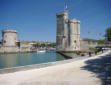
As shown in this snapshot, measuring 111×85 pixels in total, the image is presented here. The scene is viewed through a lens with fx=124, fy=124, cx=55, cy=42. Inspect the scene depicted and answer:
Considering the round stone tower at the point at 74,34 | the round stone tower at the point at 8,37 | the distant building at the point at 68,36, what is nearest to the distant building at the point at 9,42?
the round stone tower at the point at 8,37

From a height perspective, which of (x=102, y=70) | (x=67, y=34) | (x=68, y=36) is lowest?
(x=102, y=70)

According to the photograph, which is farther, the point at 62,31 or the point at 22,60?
the point at 62,31

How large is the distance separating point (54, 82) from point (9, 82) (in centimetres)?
246

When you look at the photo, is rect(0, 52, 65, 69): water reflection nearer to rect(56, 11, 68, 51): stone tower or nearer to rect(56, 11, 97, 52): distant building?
rect(56, 11, 97, 52): distant building

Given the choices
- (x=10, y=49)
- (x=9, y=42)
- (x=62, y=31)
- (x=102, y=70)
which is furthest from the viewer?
(x=62, y=31)

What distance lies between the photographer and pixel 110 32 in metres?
59.9

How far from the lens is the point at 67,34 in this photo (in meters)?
64.0

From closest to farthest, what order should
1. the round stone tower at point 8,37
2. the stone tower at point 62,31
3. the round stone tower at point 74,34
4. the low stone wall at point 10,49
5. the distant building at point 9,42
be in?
the low stone wall at point 10,49, the distant building at point 9,42, the round stone tower at point 74,34, the round stone tower at point 8,37, the stone tower at point 62,31

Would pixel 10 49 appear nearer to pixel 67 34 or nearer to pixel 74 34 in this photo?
pixel 67 34

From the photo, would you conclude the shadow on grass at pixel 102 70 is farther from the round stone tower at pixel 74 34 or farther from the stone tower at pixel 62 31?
the stone tower at pixel 62 31

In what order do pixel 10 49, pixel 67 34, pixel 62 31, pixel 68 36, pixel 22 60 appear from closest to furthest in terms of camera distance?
1. pixel 22 60
2. pixel 10 49
3. pixel 68 36
4. pixel 67 34
5. pixel 62 31

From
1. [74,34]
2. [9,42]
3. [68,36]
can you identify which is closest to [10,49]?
[9,42]

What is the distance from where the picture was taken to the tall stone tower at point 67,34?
6225cm

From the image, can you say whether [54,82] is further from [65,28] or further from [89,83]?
[65,28]
